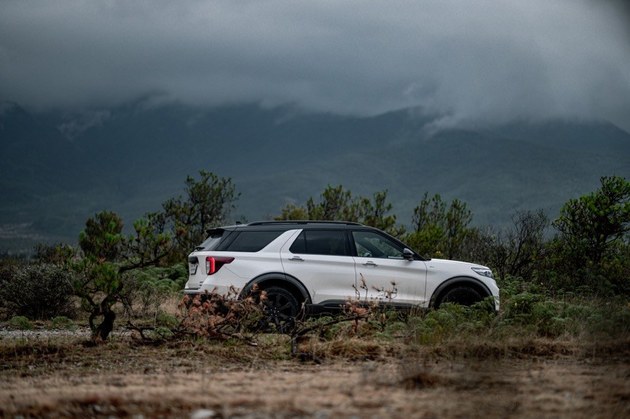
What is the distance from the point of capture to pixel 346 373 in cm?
709

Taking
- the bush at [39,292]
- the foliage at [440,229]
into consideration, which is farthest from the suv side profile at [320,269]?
the foliage at [440,229]

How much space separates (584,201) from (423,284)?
29.0ft

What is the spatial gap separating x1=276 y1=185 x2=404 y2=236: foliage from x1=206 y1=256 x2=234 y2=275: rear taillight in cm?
1669

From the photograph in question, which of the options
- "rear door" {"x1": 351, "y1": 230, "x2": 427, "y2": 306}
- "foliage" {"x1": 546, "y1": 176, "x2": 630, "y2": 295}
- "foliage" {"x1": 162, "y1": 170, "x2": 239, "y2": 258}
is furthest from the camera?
"foliage" {"x1": 162, "y1": 170, "x2": 239, "y2": 258}

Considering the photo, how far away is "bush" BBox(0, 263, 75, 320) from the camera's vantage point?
1608 centimetres

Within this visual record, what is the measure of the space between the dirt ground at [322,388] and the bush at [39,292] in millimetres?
7955

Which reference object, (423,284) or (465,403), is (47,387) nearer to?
(465,403)

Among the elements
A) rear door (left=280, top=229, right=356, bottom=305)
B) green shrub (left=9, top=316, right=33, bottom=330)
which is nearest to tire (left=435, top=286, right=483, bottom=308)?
rear door (left=280, top=229, right=356, bottom=305)

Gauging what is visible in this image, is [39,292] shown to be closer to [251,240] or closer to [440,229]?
[251,240]

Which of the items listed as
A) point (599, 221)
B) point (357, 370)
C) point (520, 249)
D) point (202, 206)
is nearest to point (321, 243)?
point (357, 370)

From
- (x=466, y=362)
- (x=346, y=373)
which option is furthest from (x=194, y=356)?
(x=466, y=362)

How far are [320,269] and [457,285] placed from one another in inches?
83.4

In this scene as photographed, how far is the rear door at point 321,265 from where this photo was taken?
11.4 meters

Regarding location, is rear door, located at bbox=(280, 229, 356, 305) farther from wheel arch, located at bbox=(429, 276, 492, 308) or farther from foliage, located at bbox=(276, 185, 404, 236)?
foliage, located at bbox=(276, 185, 404, 236)
